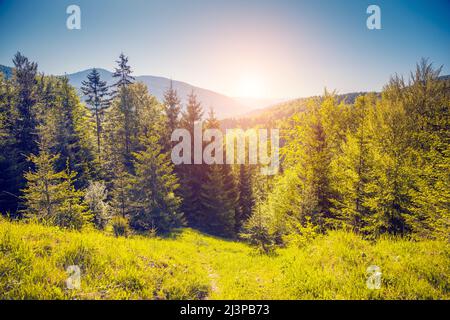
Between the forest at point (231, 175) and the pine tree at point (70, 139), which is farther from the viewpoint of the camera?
the pine tree at point (70, 139)

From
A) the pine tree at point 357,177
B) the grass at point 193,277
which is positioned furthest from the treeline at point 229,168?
the grass at point 193,277

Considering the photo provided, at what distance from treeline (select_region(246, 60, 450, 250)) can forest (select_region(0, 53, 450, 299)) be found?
85mm

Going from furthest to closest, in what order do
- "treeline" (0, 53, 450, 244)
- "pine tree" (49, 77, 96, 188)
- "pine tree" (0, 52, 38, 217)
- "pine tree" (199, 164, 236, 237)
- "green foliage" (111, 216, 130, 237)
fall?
1. "pine tree" (199, 164, 236, 237)
2. "pine tree" (49, 77, 96, 188)
3. "pine tree" (0, 52, 38, 217)
4. "green foliage" (111, 216, 130, 237)
5. "treeline" (0, 53, 450, 244)

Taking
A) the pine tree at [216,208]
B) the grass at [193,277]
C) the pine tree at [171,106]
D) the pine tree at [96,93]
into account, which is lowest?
the pine tree at [216,208]

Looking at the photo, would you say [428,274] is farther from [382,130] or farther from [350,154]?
[382,130]

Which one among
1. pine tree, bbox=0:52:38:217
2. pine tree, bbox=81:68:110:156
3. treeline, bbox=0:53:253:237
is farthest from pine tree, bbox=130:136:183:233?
pine tree, bbox=81:68:110:156

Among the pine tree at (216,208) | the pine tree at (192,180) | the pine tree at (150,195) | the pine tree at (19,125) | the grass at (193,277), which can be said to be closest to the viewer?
the grass at (193,277)

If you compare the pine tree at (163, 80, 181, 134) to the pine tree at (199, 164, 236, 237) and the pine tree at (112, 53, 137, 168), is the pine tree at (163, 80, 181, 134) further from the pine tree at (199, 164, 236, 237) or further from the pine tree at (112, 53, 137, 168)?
the pine tree at (199, 164, 236, 237)

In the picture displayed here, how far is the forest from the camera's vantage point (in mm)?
11406

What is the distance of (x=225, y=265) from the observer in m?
10.6

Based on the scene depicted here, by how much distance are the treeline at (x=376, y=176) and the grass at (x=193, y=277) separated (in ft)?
10.7

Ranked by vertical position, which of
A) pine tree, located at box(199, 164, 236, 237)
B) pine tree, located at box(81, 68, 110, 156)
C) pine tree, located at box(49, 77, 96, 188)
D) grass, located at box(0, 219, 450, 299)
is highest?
pine tree, located at box(81, 68, 110, 156)

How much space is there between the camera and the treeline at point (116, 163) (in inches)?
797

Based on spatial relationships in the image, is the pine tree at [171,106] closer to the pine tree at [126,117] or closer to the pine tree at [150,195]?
the pine tree at [126,117]
